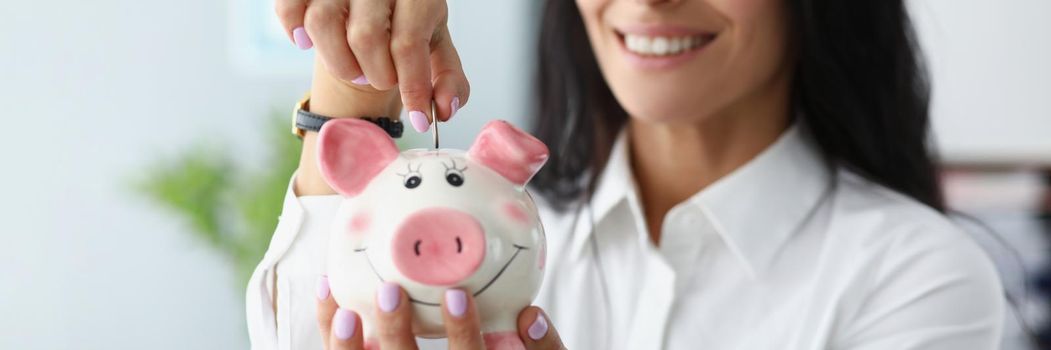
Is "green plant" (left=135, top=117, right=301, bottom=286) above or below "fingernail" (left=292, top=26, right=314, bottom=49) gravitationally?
below

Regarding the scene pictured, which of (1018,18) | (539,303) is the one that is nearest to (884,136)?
(539,303)

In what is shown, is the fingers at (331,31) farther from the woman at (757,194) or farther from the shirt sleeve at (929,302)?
the shirt sleeve at (929,302)

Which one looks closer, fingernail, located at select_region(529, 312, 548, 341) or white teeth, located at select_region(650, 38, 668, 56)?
fingernail, located at select_region(529, 312, 548, 341)

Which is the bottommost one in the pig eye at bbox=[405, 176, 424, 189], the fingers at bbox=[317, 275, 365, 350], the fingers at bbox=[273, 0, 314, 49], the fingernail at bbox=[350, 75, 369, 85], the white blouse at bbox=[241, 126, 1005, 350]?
the white blouse at bbox=[241, 126, 1005, 350]

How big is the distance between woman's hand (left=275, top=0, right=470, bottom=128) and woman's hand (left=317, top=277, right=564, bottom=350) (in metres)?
0.12

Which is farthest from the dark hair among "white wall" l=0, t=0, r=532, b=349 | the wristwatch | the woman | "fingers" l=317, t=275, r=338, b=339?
"white wall" l=0, t=0, r=532, b=349

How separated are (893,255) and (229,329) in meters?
2.57

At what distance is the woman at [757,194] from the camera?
1.15m

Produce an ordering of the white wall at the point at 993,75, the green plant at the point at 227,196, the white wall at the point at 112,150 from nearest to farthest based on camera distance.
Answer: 1. the green plant at the point at 227,196
2. the white wall at the point at 993,75
3. the white wall at the point at 112,150

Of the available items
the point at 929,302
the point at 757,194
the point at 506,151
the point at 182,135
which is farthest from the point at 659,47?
the point at 182,135

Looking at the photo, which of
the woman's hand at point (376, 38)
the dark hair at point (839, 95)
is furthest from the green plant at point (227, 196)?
the woman's hand at point (376, 38)

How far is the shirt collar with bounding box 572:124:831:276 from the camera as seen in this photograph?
48.0 inches

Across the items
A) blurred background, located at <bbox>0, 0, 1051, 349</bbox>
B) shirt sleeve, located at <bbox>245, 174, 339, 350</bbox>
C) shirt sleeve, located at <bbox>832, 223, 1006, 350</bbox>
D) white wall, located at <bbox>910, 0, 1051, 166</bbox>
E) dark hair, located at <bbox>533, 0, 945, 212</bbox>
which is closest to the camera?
shirt sleeve, located at <bbox>245, 174, 339, 350</bbox>

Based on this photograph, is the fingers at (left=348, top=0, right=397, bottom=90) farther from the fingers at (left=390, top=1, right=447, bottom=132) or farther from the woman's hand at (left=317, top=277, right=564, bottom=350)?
the woman's hand at (left=317, top=277, right=564, bottom=350)
